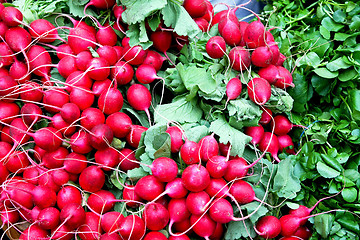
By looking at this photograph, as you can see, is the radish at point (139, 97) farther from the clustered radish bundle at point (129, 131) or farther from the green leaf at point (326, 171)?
the green leaf at point (326, 171)

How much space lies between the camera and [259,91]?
121 centimetres

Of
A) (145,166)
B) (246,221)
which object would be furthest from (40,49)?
(246,221)

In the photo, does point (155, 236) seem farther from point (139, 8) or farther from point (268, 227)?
point (139, 8)

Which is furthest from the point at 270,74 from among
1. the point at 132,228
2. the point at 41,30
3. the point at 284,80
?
the point at 41,30

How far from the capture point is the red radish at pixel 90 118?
121 cm

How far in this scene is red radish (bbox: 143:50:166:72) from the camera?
1.40m

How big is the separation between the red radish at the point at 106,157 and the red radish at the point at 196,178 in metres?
0.34

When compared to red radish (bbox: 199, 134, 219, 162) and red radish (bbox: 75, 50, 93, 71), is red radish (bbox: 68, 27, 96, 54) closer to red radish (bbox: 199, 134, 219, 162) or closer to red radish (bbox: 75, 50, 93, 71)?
red radish (bbox: 75, 50, 93, 71)

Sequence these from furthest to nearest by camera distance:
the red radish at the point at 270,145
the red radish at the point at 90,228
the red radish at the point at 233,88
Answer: the red radish at the point at 270,145
the red radish at the point at 233,88
the red radish at the point at 90,228

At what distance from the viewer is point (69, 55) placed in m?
1.37

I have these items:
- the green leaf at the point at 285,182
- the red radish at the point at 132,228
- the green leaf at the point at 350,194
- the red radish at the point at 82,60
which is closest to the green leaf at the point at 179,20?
the red radish at the point at 82,60

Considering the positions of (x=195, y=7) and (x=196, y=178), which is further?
(x=195, y=7)

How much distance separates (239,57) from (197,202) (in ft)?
2.12

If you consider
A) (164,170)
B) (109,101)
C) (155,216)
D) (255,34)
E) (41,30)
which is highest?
(41,30)
